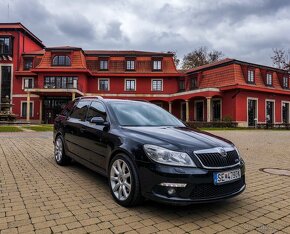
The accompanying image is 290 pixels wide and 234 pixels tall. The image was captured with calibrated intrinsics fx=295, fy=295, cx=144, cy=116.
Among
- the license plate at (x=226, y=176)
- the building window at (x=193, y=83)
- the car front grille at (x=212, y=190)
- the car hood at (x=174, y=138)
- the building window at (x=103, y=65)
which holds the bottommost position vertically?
the car front grille at (x=212, y=190)

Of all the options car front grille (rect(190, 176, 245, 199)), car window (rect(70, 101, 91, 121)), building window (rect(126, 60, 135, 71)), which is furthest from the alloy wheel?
building window (rect(126, 60, 135, 71))

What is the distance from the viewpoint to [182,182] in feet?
11.6

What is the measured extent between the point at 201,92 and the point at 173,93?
8.43 meters

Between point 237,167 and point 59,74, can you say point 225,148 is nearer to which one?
point 237,167

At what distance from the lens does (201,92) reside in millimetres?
31859

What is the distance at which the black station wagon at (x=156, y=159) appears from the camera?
3584 mm

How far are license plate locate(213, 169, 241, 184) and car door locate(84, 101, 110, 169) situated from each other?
173 cm

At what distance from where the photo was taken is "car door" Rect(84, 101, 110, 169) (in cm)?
475

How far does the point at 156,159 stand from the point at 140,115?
1.63m

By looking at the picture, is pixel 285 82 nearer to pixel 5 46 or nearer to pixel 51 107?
pixel 51 107

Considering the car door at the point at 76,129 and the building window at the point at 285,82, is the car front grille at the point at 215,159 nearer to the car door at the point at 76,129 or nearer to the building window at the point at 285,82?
the car door at the point at 76,129

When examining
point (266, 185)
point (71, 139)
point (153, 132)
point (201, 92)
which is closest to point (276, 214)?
point (266, 185)

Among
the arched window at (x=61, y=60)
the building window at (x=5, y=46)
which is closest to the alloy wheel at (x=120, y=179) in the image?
the arched window at (x=61, y=60)

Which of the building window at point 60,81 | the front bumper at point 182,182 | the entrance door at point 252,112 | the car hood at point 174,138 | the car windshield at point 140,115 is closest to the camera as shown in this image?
the front bumper at point 182,182
